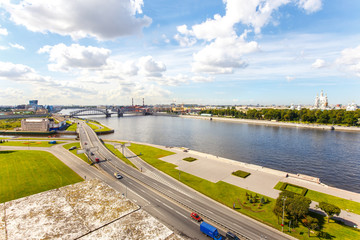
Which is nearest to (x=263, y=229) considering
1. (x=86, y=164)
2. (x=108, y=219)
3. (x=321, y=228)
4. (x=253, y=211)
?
(x=253, y=211)

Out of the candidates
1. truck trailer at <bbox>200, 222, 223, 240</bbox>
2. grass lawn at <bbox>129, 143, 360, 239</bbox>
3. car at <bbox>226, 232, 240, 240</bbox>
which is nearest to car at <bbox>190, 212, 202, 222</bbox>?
truck trailer at <bbox>200, 222, 223, 240</bbox>

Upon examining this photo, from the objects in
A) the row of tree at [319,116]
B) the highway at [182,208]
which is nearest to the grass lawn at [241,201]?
the highway at [182,208]

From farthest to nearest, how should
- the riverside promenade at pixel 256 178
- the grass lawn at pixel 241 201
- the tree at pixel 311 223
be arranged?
the riverside promenade at pixel 256 178
the grass lawn at pixel 241 201
the tree at pixel 311 223

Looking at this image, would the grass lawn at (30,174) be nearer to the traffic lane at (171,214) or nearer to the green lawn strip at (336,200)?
the traffic lane at (171,214)

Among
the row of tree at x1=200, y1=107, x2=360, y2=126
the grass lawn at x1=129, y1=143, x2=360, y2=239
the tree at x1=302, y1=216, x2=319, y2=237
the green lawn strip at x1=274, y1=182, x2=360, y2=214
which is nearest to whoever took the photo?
the tree at x1=302, y1=216, x2=319, y2=237

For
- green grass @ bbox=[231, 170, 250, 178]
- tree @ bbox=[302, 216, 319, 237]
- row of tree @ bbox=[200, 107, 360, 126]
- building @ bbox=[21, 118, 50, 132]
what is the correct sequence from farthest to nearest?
row of tree @ bbox=[200, 107, 360, 126], building @ bbox=[21, 118, 50, 132], green grass @ bbox=[231, 170, 250, 178], tree @ bbox=[302, 216, 319, 237]

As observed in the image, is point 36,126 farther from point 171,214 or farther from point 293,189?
point 293,189

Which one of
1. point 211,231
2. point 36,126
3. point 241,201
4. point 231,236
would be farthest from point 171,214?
point 36,126

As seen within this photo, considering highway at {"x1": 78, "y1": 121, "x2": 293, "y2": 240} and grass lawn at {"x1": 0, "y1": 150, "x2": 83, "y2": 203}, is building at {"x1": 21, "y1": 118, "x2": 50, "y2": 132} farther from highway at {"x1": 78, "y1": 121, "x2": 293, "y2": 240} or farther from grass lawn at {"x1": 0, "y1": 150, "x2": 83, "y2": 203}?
highway at {"x1": 78, "y1": 121, "x2": 293, "y2": 240}
